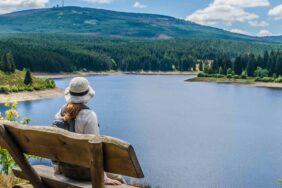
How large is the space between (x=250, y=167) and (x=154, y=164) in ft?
21.3

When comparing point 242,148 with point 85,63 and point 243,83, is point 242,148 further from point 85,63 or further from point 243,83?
point 85,63

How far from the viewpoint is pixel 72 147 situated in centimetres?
521

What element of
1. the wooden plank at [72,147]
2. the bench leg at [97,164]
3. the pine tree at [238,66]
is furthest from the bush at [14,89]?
the bench leg at [97,164]

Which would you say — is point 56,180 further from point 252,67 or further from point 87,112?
point 252,67

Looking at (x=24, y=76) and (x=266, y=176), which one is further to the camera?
(x=24, y=76)

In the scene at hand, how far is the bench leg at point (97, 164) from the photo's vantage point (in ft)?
16.0

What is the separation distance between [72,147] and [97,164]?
0.39 metres

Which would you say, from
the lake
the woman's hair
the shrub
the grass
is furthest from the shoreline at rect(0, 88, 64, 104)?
the woman's hair

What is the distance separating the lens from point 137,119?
60.2 metres

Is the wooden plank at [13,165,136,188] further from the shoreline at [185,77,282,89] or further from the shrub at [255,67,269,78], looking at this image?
the shrub at [255,67,269,78]

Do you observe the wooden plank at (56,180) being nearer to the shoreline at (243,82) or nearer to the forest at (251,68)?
the shoreline at (243,82)

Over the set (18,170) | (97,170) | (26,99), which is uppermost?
(97,170)

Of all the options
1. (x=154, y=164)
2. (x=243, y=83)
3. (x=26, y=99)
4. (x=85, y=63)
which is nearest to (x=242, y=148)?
(x=154, y=164)

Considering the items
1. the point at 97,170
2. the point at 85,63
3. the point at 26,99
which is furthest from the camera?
the point at 85,63
